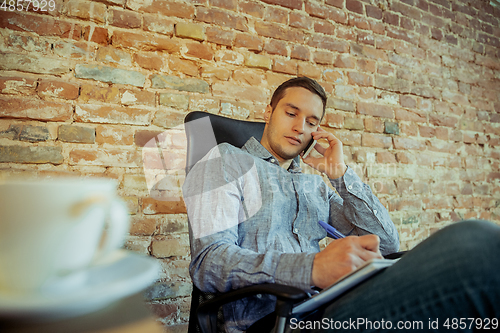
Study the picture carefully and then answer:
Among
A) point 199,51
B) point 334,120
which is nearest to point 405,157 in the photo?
point 334,120

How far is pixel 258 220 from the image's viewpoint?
0.91 m

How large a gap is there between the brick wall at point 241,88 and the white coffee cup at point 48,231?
62 centimetres

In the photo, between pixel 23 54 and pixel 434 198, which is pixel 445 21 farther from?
pixel 23 54

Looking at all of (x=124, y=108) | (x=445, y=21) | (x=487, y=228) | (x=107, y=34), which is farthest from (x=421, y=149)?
(x=107, y=34)

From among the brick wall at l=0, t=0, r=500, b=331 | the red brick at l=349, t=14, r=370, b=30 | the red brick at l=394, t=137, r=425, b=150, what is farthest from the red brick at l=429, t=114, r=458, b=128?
the red brick at l=349, t=14, r=370, b=30

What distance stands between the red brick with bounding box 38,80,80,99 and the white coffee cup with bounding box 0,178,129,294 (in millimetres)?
1121

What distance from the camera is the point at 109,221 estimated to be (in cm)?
27

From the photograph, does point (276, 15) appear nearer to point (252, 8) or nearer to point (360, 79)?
point (252, 8)

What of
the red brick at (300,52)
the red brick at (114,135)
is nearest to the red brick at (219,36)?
the red brick at (300,52)

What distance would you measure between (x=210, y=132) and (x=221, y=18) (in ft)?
2.29

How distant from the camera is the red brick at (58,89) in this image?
3.76ft

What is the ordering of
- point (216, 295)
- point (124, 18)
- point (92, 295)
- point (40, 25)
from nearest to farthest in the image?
point (92, 295), point (216, 295), point (40, 25), point (124, 18)

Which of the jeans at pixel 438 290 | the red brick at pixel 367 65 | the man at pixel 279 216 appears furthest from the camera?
the red brick at pixel 367 65

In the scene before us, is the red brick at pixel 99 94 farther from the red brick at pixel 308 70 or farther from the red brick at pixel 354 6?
the red brick at pixel 354 6
